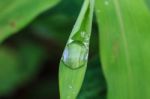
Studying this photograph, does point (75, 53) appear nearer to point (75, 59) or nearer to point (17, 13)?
point (75, 59)

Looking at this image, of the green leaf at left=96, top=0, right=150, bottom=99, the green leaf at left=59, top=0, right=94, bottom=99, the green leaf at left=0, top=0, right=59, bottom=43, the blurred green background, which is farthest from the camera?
the blurred green background

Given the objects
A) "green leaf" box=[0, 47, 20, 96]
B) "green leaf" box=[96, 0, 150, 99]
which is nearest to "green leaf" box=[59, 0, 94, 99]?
"green leaf" box=[96, 0, 150, 99]

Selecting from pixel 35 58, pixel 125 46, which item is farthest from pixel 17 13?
pixel 35 58

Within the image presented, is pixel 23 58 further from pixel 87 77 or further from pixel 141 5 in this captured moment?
pixel 141 5

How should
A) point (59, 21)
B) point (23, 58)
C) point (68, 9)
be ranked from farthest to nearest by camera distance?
1. point (23, 58)
2. point (59, 21)
3. point (68, 9)

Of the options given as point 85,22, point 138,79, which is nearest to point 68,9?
point 138,79

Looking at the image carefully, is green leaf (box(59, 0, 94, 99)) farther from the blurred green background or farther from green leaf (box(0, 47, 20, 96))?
green leaf (box(0, 47, 20, 96))
